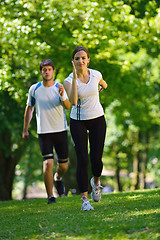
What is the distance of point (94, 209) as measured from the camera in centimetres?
609

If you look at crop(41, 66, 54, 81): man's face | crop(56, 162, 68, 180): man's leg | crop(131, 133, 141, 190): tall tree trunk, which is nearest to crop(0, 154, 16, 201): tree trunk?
crop(56, 162, 68, 180): man's leg

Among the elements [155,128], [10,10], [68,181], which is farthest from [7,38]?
[155,128]

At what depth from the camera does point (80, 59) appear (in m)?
6.03

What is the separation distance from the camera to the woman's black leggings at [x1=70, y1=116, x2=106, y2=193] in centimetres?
604

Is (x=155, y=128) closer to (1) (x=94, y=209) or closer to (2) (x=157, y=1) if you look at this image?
(2) (x=157, y=1)

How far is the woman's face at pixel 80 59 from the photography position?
602 cm

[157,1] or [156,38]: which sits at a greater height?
[157,1]

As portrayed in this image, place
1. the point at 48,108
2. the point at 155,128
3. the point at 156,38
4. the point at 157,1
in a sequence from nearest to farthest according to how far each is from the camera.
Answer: the point at 48,108, the point at 156,38, the point at 157,1, the point at 155,128

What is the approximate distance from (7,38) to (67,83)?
735cm

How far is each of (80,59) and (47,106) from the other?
1.64m

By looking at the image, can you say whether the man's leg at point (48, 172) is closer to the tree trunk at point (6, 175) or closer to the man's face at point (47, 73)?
the man's face at point (47, 73)

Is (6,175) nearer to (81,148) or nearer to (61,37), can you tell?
(61,37)

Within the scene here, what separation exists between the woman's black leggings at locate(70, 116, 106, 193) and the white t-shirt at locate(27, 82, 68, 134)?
53.3 inches

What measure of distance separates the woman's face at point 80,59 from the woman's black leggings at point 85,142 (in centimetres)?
77
